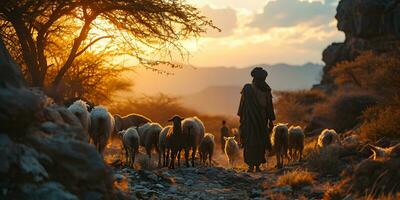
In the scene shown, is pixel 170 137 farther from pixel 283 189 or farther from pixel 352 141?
pixel 352 141

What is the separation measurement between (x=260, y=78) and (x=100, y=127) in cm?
415

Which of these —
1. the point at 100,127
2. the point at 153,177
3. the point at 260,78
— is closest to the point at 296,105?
the point at 260,78

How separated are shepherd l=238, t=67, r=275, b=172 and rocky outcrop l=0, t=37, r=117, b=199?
27.3 ft

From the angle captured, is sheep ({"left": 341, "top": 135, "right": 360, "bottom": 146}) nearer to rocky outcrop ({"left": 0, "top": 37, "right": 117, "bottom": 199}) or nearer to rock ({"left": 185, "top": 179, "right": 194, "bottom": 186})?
rock ({"left": 185, "top": 179, "right": 194, "bottom": 186})

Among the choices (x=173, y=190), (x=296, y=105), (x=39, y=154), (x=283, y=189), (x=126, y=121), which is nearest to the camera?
(x=39, y=154)

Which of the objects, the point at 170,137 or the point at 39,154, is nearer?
the point at 39,154

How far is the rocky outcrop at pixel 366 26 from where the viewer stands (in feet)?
164

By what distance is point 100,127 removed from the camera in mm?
13016

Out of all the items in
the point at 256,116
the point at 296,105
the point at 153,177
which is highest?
the point at 296,105

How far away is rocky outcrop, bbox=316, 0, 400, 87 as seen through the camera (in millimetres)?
50000

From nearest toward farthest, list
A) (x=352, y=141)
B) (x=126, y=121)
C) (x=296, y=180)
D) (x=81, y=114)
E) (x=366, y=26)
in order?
(x=296, y=180) < (x=81, y=114) < (x=352, y=141) < (x=126, y=121) < (x=366, y=26)

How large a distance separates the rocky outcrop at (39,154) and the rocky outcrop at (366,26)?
4376 cm

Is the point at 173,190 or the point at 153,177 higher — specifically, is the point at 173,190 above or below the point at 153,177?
below

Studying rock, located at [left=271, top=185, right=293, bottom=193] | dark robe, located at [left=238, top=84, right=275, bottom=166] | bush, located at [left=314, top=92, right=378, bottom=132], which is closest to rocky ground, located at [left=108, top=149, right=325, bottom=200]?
rock, located at [left=271, top=185, right=293, bottom=193]
